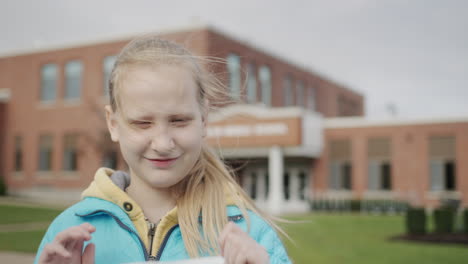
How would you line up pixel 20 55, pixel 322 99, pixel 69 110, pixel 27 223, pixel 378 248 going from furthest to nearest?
pixel 322 99, pixel 20 55, pixel 69 110, pixel 27 223, pixel 378 248

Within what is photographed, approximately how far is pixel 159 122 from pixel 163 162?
0.13m

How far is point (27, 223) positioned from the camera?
50.8 feet

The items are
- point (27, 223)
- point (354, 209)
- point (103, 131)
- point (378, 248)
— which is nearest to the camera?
point (378, 248)

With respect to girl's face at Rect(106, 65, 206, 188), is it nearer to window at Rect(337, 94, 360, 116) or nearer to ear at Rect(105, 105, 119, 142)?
ear at Rect(105, 105, 119, 142)

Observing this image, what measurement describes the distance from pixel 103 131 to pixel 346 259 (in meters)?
22.3

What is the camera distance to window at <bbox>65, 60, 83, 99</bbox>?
3238 centimetres

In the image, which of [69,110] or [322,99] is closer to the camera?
[69,110]

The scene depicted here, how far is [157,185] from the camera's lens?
164 centimetres

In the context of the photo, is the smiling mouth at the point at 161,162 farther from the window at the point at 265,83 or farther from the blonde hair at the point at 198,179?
the window at the point at 265,83

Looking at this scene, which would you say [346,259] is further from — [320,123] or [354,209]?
[320,123]

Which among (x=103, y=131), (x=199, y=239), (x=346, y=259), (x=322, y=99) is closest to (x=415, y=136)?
(x=322, y=99)

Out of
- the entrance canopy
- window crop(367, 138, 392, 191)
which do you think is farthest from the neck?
window crop(367, 138, 392, 191)

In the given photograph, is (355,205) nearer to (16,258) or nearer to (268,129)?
(268,129)

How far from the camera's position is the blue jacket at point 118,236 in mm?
1579
